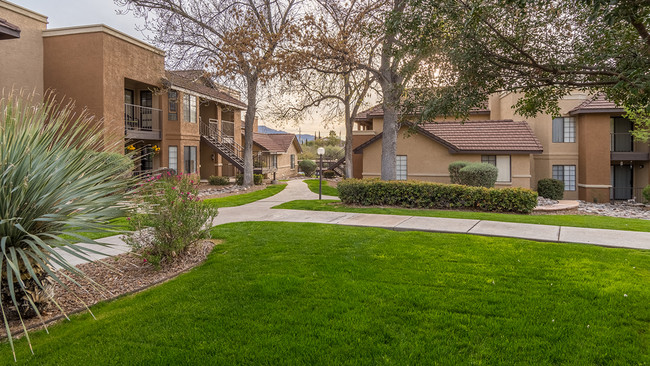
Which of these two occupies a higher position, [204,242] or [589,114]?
[589,114]

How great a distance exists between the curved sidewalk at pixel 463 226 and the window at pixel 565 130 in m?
15.6

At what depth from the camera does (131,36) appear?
65.8 feet

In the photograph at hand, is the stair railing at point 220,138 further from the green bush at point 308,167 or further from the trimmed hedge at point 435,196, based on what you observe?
the green bush at point 308,167

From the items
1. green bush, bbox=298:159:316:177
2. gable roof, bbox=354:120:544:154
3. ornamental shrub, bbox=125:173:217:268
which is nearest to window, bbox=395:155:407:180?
gable roof, bbox=354:120:544:154

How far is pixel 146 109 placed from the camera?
22875 millimetres

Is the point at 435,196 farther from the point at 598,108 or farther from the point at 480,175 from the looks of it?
the point at 598,108

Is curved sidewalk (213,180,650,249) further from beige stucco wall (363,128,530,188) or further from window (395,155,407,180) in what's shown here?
beige stucco wall (363,128,530,188)

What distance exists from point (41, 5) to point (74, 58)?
2.84 m

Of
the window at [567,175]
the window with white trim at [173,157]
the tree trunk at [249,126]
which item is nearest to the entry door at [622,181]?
the window at [567,175]

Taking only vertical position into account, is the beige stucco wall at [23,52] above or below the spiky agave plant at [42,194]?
above

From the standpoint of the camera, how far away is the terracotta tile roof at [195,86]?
22.7 meters

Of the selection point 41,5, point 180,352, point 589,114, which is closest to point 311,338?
point 180,352

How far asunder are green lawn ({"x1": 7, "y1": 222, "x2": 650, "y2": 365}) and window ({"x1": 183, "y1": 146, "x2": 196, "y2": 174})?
1844 centimetres

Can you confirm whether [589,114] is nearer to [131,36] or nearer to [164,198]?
[164,198]
